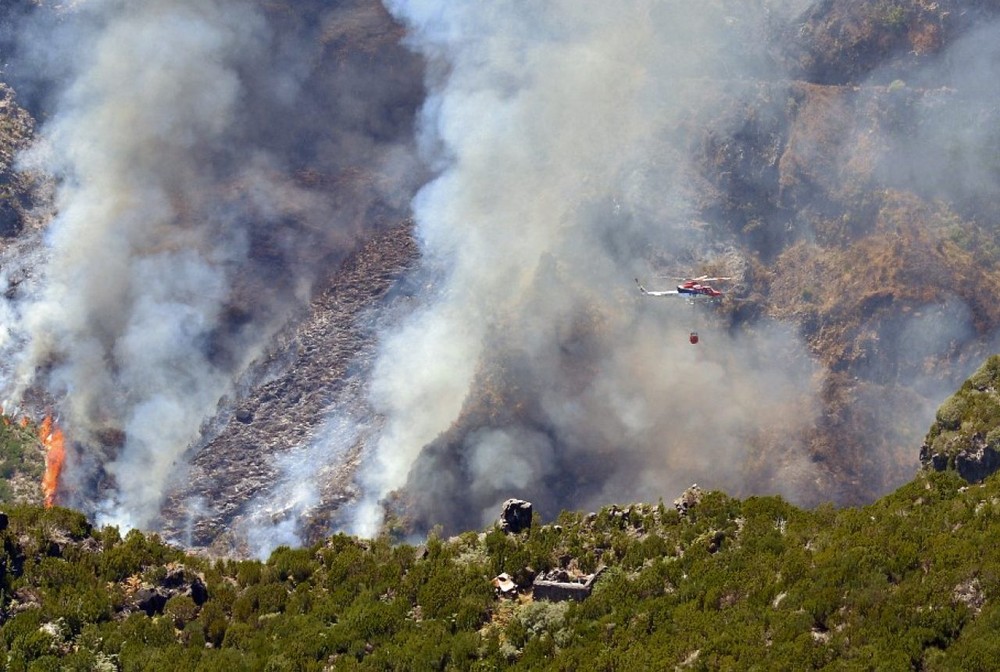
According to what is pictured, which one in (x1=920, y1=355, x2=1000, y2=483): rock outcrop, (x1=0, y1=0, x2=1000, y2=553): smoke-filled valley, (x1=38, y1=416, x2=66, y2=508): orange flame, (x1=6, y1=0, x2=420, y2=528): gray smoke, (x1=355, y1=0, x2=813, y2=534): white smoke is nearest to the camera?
(x1=920, y1=355, x2=1000, y2=483): rock outcrop

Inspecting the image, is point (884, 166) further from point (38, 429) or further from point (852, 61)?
point (38, 429)

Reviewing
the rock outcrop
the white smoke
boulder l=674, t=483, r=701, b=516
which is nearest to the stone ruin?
boulder l=674, t=483, r=701, b=516

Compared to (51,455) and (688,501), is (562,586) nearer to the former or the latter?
(688,501)

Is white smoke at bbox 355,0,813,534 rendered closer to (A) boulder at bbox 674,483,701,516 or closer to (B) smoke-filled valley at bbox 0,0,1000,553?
(B) smoke-filled valley at bbox 0,0,1000,553

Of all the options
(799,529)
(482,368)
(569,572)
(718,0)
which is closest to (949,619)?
(799,529)

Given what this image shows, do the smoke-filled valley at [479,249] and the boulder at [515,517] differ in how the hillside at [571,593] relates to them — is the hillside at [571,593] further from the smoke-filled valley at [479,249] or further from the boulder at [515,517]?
the smoke-filled valley at [479,249]

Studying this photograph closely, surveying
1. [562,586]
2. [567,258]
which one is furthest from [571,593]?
[567,258]
